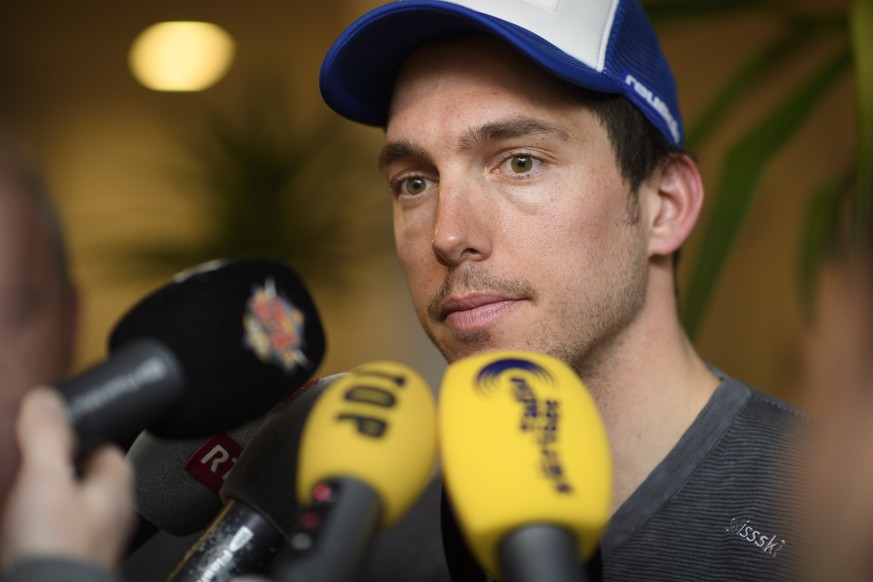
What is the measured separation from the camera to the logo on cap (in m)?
0.71

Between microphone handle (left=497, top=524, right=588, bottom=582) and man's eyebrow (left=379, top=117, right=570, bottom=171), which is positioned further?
man's eyebrow (left=379, top=117, right=570, bottom=171)

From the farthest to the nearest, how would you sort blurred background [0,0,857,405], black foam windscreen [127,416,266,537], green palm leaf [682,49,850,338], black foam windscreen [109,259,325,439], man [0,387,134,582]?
blurred background [0,0,857,405] < green palm leaf [682,49,850,338] < black foam windscreen [127,416,266,537] < black foam windscreen [109,259,325,439] < man [0,387,134,582]

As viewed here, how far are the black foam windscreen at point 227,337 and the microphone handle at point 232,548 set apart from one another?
0.10 m

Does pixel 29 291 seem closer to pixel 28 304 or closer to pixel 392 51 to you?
pixel 28 304

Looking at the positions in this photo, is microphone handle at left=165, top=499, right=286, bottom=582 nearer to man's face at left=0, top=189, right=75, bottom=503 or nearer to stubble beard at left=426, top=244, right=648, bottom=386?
man's face at left=0, top=189, right=75, bottom=503

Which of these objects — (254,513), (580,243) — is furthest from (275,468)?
(580,243)

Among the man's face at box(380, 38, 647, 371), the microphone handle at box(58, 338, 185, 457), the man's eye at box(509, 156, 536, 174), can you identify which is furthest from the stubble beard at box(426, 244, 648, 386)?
the microphone handle at box(58, 338, 185, 457)

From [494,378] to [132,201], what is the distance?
10.9 ft

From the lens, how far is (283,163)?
3.13 m

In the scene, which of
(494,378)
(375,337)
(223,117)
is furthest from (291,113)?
(494,378)

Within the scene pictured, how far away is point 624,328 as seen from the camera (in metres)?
1.22

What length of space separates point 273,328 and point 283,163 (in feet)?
8.17

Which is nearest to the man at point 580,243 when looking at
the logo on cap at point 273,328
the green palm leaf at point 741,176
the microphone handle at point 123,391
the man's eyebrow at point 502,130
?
the man's eyebrow at point 502,130

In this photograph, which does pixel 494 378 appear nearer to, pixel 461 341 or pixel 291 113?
pixel 461 341
